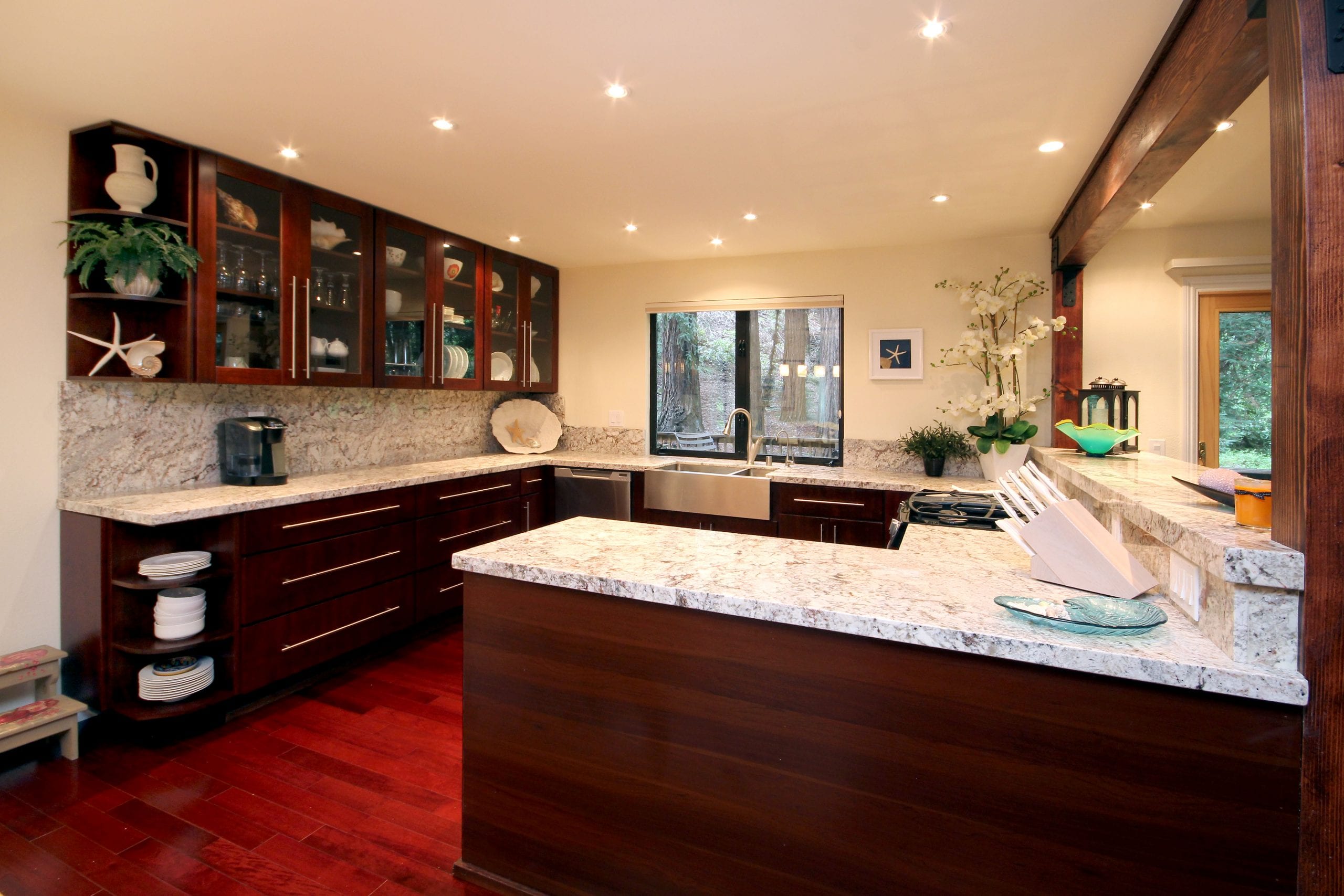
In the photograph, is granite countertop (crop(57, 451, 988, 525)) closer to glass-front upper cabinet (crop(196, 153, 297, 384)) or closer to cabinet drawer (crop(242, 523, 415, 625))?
cabinet drawer (crop(242, 523, 415, 625))

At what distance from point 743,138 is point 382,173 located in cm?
164

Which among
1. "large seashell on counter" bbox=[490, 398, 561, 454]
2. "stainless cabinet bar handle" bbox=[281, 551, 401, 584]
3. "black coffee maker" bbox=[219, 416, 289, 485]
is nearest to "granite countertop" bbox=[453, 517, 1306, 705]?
"stainless cabinet bar handle" bbox=[281, 551, 401, 584]

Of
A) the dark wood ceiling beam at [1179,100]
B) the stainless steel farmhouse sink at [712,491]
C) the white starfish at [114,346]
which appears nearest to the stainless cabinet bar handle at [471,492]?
the stainless steel farmhouse sink at [712,491]

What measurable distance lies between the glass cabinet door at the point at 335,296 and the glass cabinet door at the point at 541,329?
1.42m

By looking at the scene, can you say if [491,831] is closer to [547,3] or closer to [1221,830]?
[1221,830]

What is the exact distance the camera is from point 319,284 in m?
3.24

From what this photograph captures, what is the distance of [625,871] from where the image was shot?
1.54 m

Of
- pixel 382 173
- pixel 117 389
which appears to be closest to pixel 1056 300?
pixel 382 173

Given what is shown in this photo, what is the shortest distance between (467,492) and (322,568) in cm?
98

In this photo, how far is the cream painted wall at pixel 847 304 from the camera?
4020 millimetres

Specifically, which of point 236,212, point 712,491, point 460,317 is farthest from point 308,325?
point 712,491

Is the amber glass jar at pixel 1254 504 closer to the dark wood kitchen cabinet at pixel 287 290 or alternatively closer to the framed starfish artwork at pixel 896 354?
the framed starfish artwork at pixel 896 354

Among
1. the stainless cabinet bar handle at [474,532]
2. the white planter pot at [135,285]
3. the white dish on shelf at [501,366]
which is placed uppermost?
the white planter pot at [135,285]

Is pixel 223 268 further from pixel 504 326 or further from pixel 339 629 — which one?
pixel 504 326
